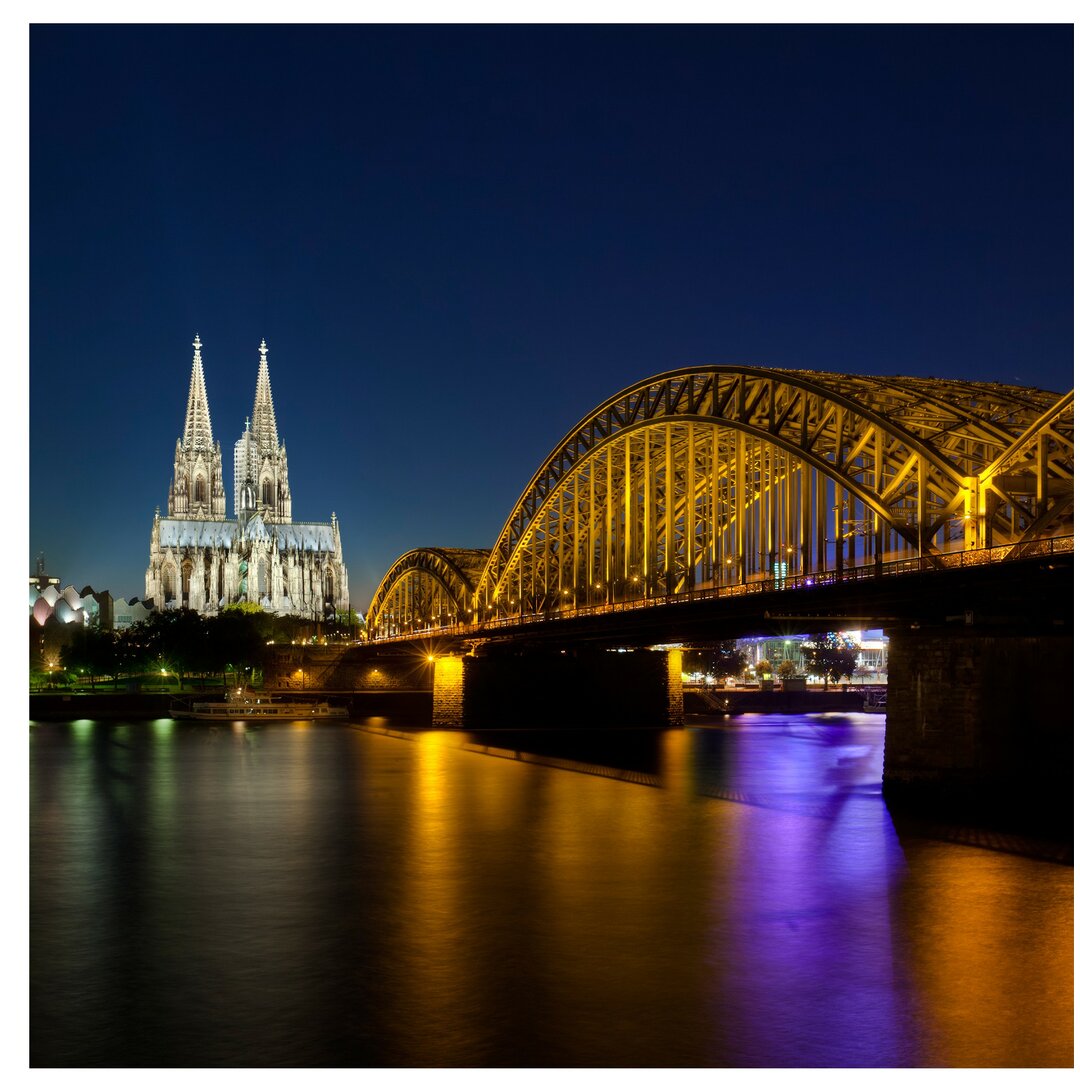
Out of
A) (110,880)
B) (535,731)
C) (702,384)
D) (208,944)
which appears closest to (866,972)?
(208,944)

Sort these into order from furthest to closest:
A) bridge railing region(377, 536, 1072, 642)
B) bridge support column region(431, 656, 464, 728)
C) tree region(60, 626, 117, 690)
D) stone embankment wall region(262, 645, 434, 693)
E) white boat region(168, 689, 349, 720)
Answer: tree region(60, 626, 117, 690), stone embankment wall region(262, 645, 434, 693), white boat region(168, 689, 349, 720), bridge support column region(431, 656, 464, 728), bridge railing region(377, 536, 1072, 642)

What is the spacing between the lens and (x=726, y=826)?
47.0 m

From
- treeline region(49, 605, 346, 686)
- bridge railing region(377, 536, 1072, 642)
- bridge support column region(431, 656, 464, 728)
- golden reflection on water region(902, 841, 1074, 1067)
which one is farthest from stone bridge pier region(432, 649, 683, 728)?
golden reflection on water region(902, 841, 1074, 1067)

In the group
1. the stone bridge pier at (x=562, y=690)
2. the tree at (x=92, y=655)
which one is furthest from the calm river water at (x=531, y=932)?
the tree at (x=92, y=655)

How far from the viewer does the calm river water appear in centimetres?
2133

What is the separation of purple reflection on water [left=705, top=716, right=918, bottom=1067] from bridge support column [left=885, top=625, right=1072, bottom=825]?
2545 millimetres

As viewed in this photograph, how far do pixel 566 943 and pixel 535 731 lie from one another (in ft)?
233

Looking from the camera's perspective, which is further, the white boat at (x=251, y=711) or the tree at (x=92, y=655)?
the tree at (x=92, y=655)

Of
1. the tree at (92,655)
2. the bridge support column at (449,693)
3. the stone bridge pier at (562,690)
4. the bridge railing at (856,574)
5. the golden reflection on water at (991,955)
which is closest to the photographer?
the golden reflection on water at (991,955)

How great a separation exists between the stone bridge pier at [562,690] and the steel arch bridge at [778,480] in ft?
15.8

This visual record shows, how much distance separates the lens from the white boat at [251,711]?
122938 mm

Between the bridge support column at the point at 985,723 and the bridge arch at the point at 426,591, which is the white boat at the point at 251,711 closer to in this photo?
the bridge arch at the point at 426,591

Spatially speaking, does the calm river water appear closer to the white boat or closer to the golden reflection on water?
the golden reflection on water

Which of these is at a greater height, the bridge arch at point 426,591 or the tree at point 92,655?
the bridge arch at point 426,591
